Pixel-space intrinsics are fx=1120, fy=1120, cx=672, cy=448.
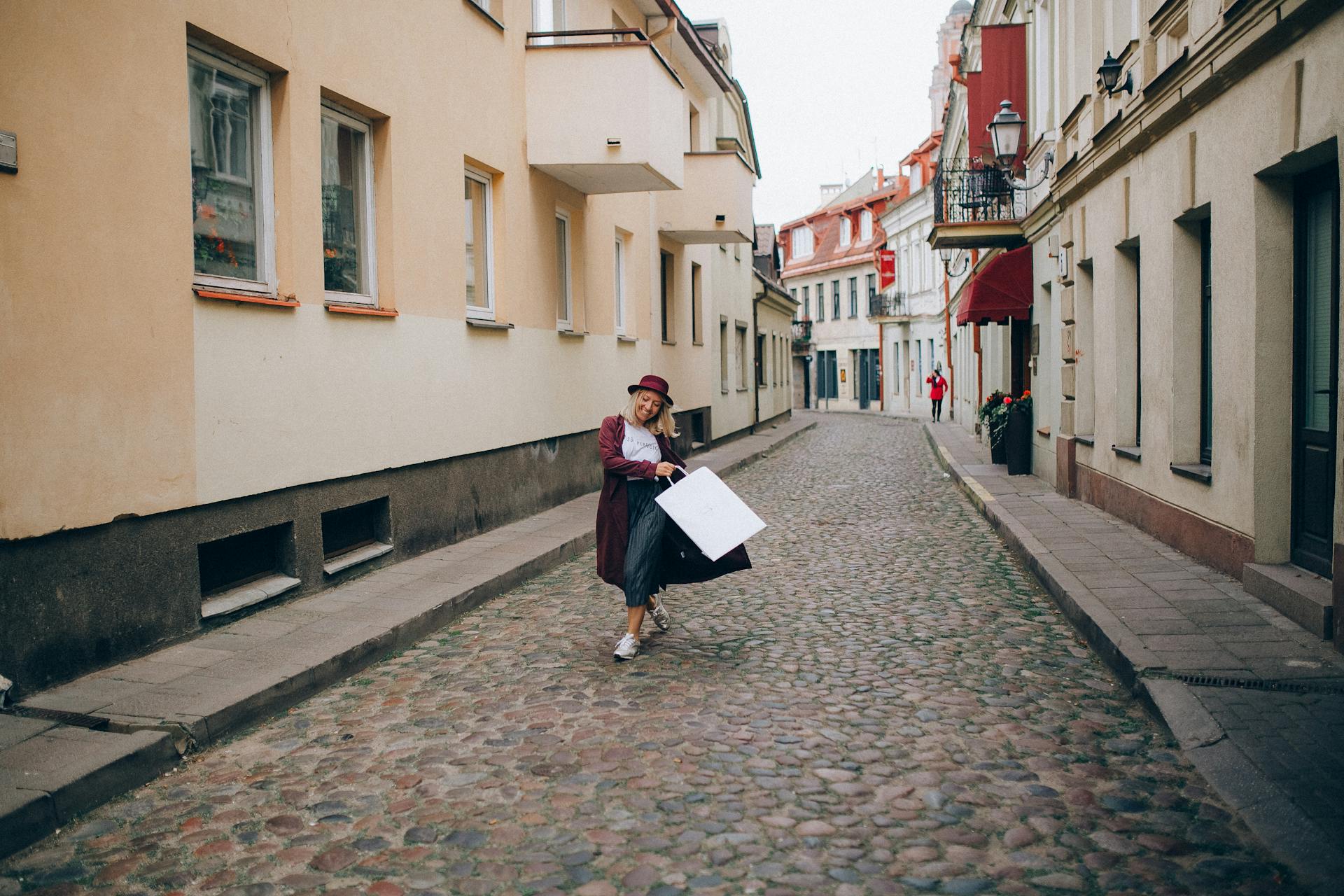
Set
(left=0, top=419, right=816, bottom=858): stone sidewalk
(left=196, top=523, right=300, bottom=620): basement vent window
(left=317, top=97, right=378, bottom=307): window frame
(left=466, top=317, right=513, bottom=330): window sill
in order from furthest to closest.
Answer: (left=466, top=317, right=513, bottom=330): window sill, (left=317, top=97, right=378, bottom=307): window frame, (left=196, top=523, right=300, bottom=620): basement vent window, (left=0, top=419, right=816, bottom=858): stone sidewalk

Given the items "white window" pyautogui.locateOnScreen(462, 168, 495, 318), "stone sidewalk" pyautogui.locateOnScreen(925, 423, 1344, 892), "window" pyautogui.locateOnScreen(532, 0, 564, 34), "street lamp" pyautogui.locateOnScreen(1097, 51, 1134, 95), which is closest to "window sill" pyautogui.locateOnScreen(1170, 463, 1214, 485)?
"stone sidewalk" pyautogui.locateOnScreen(925, 423, 1344, 892)

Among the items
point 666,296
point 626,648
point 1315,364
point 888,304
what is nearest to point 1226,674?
point 1315,364

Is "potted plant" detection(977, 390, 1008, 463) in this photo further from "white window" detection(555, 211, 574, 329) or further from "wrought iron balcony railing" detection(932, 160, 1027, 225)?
"white window" detection(555, 211, 574, 329)

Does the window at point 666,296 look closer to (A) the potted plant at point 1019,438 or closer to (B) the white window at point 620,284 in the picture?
(B) the white window at point 620,284

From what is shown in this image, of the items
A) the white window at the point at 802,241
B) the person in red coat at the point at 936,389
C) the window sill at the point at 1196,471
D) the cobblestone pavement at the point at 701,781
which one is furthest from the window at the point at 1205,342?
the white window at the point at 802,241

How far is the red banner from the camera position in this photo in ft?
156

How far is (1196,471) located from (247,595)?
22.2ft

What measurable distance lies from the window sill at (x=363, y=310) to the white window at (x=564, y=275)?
15.6 feet

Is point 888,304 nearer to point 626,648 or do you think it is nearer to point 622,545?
point 622,545

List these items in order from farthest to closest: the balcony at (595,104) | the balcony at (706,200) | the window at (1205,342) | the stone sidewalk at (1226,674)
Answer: the balcony at (706,200), the balcony at (595,104), the window at (1205,342), the stone sidewalk at (1226,674)

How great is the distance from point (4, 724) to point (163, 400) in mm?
1958

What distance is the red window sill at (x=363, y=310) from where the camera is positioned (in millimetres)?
7953

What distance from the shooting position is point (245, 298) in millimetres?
6840

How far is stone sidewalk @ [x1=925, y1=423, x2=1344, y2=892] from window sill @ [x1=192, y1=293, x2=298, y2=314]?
538 cm
